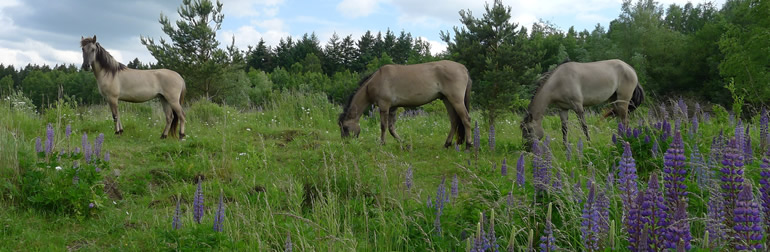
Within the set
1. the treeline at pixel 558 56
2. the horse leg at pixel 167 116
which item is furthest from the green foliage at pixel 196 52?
the horse leg at pixel 167 116

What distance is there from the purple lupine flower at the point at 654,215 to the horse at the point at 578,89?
5410 mm

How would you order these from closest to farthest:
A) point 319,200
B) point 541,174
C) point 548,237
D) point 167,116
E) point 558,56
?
point 548,237 < point 541,174 < point 319,200 < point 167,116 < point 558,56

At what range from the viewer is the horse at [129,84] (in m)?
8.92

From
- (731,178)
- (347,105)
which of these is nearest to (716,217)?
(731,178)

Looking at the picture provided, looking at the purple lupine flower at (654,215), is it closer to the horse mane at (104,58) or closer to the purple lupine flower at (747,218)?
the purple lupine flower at (747,218)

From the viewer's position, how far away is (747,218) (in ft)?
5.43

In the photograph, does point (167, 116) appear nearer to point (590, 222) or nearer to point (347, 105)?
point (347, 105)

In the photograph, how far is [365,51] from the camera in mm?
84812

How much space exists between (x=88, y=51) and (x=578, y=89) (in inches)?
344

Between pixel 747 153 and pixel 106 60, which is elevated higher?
pixel 106 60

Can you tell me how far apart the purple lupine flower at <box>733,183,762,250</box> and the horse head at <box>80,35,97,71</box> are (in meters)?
9.76

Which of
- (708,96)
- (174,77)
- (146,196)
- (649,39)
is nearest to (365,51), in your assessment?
(649,39)

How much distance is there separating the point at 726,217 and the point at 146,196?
16.0ft

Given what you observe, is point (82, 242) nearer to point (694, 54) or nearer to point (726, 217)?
point (726, 217)
